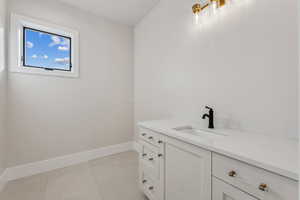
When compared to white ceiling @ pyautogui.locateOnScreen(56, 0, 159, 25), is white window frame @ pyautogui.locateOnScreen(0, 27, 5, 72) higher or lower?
lower

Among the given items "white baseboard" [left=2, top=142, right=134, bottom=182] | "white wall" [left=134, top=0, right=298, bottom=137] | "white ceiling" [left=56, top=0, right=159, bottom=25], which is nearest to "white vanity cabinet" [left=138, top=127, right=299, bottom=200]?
"white wall" [left=134, top=0, right=298, bottom=137]

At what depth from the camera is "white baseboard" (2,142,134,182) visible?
187 cm

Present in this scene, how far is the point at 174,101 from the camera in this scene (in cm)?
200

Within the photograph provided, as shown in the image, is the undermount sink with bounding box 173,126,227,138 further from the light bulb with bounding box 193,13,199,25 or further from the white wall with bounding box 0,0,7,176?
the white wall with bounding box 0,0,7,176

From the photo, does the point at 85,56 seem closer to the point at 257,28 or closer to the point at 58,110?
the point at 58,110

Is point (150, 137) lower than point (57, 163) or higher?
higher

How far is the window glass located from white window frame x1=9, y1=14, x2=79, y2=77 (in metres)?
0.07

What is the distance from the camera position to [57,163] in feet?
7.13

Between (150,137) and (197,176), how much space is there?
0.61 m

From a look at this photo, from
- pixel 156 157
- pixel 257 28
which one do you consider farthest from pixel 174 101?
pixel 257 28

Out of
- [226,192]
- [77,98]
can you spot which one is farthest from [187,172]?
[77,98]

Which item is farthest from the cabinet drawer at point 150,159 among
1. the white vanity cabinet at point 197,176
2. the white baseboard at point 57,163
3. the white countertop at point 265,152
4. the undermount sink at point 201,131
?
the white baseboard at point 57,163

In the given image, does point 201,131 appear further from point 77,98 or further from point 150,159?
point 77,98

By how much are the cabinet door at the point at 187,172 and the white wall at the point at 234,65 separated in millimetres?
624
